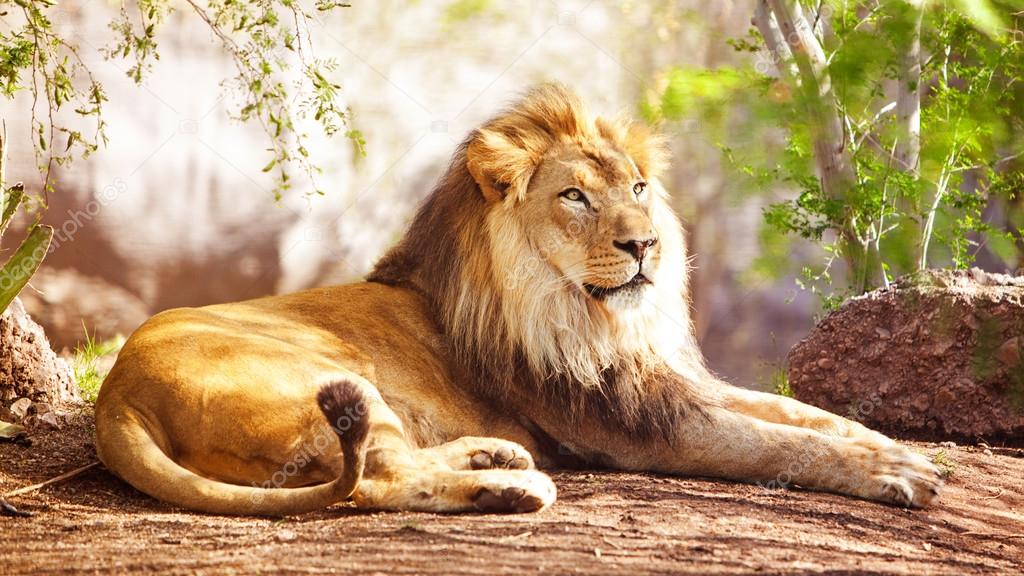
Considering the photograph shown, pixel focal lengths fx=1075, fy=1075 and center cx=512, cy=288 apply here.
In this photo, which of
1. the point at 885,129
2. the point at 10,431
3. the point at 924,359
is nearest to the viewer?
the point at 10,431

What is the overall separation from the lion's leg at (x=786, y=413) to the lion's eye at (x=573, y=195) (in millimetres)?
1041

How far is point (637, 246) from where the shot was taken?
397cm

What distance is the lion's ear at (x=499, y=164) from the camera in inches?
167

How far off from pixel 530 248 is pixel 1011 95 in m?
2.77

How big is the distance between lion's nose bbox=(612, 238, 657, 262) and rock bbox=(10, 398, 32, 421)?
292 cm

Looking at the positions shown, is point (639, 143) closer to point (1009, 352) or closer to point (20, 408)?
point (1009, 352)

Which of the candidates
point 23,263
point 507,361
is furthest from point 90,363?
point 507,361

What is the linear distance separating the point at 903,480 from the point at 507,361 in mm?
1518

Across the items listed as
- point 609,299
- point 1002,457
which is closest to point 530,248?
point 609,299

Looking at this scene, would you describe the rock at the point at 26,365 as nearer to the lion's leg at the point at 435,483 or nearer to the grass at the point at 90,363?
the grass at the point at 90,363

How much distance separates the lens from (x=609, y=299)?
161 inches

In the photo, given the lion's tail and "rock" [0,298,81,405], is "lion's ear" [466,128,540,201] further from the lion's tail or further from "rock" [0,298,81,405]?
"rock" [0,298,81,405]

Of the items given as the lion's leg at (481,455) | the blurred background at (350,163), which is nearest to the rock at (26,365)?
the blurred background at (350,163)

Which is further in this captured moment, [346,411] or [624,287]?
[624,287]
